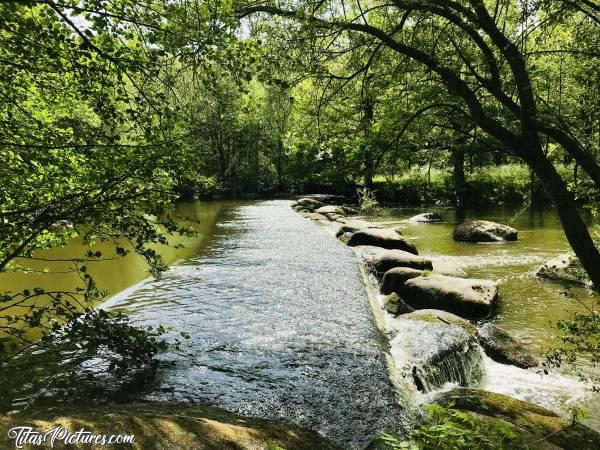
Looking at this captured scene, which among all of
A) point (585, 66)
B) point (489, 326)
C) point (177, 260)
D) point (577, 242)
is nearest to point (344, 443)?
point (577, 242)

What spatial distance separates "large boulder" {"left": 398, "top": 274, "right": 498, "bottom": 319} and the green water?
1.41 feet

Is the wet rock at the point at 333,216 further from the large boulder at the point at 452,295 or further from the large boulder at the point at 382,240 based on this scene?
the large boulder at the point at 452,295

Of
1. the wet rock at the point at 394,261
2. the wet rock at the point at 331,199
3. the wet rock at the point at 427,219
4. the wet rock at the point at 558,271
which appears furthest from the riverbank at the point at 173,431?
the wet rock at the point at 331,199

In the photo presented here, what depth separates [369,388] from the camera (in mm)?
6070

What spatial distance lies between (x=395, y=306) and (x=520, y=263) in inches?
238

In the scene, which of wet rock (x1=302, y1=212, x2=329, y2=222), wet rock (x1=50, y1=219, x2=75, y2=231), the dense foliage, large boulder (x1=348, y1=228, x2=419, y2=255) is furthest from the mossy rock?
wet rock (x1=302, y1=212, x2=329, y2=222)

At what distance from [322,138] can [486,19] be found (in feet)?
8.75

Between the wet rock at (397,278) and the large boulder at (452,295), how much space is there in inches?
18.3

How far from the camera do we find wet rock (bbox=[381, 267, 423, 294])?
11.4 m

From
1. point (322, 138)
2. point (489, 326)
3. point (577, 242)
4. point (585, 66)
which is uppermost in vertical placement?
point (585, 66)

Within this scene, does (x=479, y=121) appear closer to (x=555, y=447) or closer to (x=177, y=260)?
(x=555, y=447)

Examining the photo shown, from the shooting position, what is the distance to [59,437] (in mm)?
2900

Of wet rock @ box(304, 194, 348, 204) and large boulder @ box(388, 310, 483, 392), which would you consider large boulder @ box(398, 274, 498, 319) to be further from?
wet rock @ box(304, 194, 348, 204)

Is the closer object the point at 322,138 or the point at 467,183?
the point at 322,138
